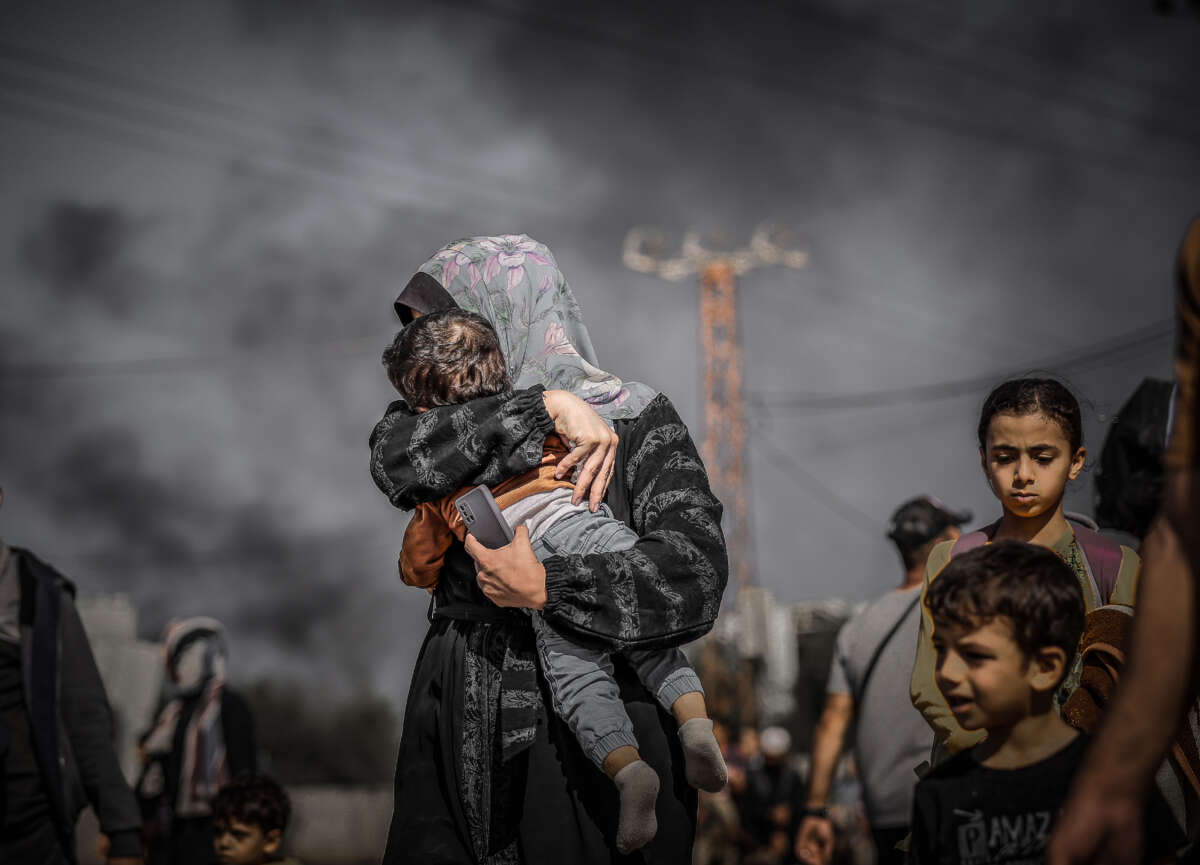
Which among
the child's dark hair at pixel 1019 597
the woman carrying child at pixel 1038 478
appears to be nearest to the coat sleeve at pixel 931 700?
the woman carrying child at pixel 1038 478

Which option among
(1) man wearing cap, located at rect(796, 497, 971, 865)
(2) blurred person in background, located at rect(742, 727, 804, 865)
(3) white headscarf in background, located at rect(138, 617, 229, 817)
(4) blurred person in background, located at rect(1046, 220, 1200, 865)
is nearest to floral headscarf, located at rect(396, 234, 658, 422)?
(4) blurred person in background, located at rect(1046, 220, 1200, 865)

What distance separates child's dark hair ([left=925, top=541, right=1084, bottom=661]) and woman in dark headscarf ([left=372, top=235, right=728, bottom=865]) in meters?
0.64

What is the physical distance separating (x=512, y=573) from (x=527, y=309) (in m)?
0.79

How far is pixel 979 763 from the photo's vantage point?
7.71 ft

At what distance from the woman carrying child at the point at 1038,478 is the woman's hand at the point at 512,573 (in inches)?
37.7

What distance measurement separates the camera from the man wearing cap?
5059 millimetres

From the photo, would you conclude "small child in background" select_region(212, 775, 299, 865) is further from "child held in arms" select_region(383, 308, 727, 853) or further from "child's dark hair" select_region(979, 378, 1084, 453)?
"child's dark hair" select_region(979, 378, 1084, 453)

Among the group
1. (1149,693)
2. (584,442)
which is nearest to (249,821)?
(584,442)

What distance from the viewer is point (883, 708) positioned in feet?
17.1

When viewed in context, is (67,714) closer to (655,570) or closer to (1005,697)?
(655,570)

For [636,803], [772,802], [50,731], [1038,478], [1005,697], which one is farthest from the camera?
[772,802]

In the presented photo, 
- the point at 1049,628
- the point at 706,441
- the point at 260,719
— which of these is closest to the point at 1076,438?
the point at 1049,628

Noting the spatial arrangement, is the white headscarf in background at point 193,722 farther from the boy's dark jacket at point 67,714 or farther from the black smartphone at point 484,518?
the black smartphone at point 484,518

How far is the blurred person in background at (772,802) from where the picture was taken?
11133 millimetres
